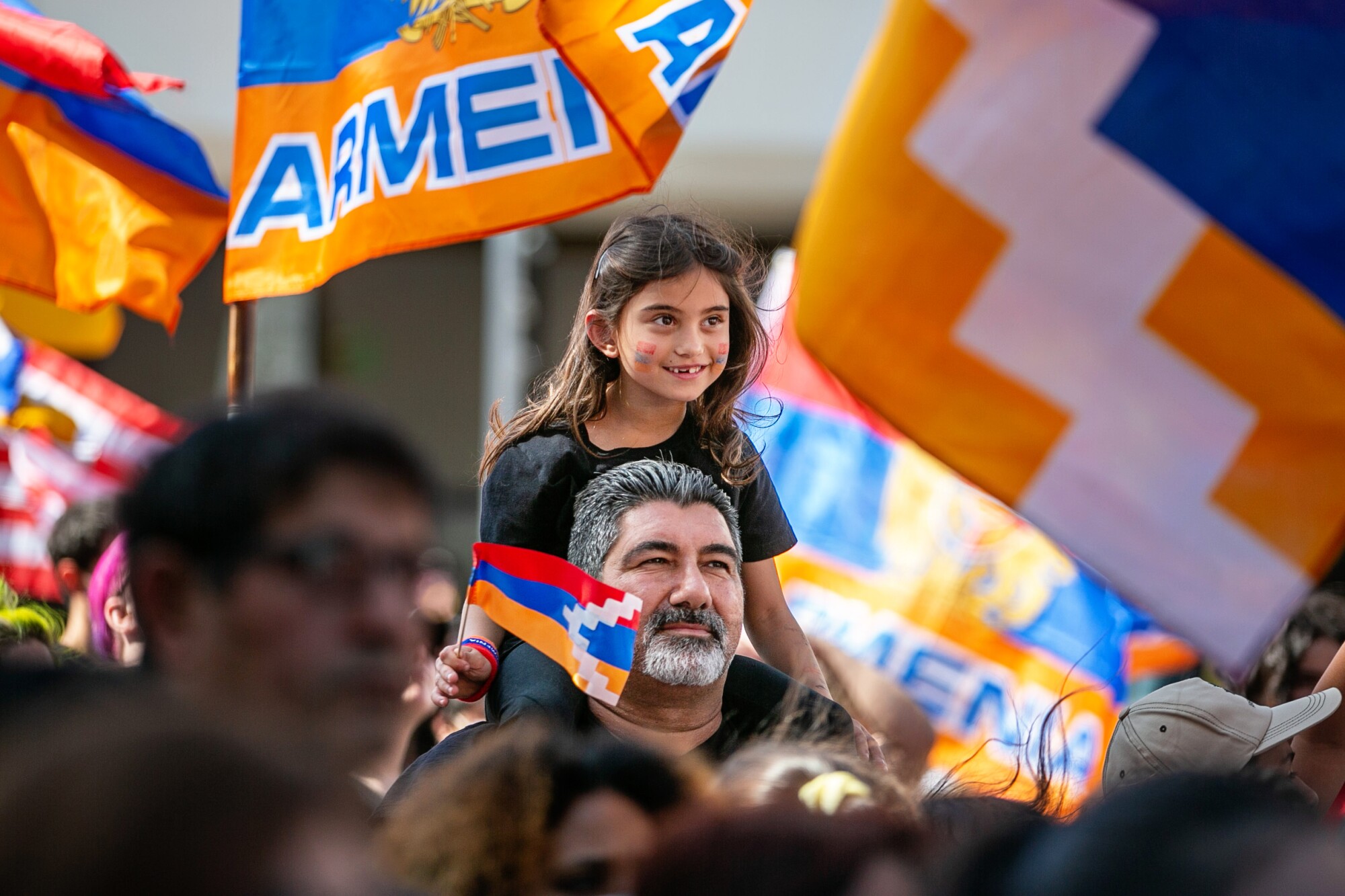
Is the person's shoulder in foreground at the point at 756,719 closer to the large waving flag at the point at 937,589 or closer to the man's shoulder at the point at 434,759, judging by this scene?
the man's shoulder at the point at 434,759

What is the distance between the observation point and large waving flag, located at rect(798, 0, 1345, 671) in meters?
1.96

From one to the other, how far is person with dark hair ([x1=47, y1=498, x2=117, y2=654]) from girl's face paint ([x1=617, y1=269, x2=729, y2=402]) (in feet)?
7.37

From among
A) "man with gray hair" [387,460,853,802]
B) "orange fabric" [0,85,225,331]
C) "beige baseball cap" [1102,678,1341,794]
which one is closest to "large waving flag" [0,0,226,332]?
"orange fabric" [0,85,225,331]

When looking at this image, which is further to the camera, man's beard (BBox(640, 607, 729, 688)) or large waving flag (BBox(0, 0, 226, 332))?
large waving flag (BBox(0, 0, 226, 332))

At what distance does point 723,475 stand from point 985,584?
3.29 meters

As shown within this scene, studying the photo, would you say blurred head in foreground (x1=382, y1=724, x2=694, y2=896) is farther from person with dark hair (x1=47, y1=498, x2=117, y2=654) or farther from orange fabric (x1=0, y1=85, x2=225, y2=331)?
orange fabric (x1=0, y1=85, x2=225, y2=331)

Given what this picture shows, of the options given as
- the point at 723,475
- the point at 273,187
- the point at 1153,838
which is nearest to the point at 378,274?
the point at 273,187

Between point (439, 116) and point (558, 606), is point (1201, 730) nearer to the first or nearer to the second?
point (558, 606)

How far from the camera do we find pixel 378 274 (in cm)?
1375

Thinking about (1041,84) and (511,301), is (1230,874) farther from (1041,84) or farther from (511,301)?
(511,301)

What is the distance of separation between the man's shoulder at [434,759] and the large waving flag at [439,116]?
1165 millimetres

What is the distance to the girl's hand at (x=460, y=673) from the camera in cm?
275

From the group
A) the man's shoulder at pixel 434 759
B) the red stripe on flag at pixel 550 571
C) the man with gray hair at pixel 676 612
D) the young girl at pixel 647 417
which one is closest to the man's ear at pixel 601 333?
the young girl at pixel 647 417

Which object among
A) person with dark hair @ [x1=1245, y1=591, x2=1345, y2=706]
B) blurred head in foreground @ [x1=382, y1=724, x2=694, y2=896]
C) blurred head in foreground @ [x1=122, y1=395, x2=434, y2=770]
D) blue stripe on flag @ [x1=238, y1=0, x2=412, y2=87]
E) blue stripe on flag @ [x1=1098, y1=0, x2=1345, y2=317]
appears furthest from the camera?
person with dark hair @ [x1=1245, y1=591, x2=1345, y2=706]
